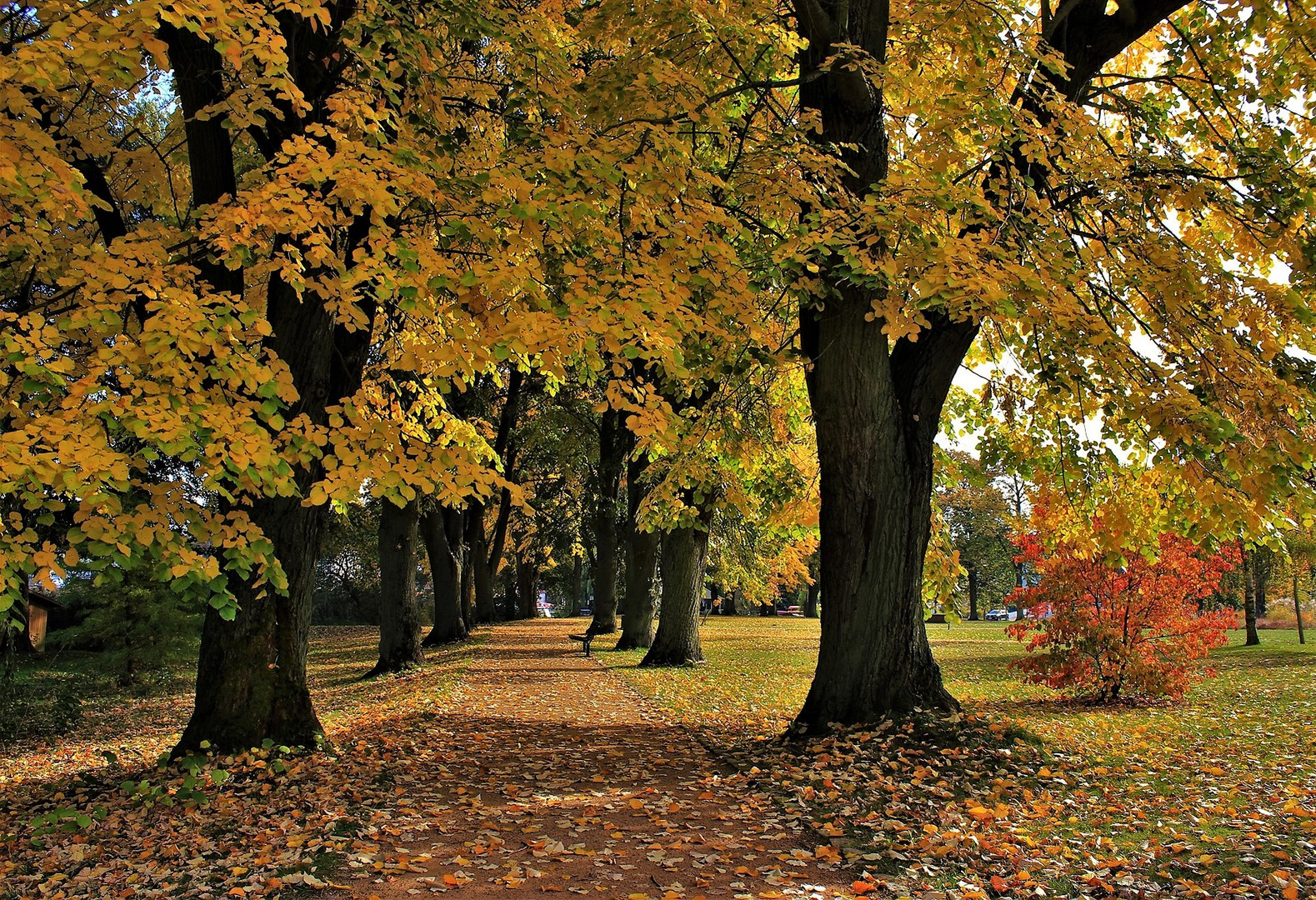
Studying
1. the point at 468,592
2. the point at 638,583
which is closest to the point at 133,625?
the point at 638,583

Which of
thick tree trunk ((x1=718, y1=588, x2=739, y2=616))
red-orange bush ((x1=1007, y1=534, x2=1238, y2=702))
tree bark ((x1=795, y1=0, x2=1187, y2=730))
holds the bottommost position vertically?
thick tree trunk ((x1=718, y1=588, x2=739, y2=616))

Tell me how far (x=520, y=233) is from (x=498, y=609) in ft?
134

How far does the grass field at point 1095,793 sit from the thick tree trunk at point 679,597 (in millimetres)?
4104

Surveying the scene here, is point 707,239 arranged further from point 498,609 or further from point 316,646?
point 498,609

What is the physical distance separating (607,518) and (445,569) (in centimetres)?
500

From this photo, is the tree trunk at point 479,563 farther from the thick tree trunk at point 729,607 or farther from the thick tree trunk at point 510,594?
the thick tree trunk at point 729,607

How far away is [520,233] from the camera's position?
5199mm

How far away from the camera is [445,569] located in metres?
19.5

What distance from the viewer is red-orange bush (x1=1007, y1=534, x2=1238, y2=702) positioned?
37.9ft

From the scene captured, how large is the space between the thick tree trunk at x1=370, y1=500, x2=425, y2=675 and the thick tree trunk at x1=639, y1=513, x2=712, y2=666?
4.37 meters

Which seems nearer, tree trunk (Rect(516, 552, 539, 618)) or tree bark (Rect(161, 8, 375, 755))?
tree bark (Rect(161, 8, 375, 755))

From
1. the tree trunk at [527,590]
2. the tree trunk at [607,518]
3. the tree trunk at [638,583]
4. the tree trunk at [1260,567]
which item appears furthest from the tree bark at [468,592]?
the tree trunk at [1260,567]

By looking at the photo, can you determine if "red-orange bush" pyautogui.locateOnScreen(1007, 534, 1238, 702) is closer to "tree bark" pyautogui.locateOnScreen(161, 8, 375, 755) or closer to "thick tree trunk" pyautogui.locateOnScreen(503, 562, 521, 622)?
"tree bark" pyautogui.locateOnScreen(161, 8, 375, 755)

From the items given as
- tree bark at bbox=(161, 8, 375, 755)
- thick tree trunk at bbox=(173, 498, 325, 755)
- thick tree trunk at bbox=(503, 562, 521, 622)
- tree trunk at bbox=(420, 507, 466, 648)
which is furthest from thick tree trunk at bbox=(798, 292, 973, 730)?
thick tree trunk at bbox=(503, 562, 521, 622)
